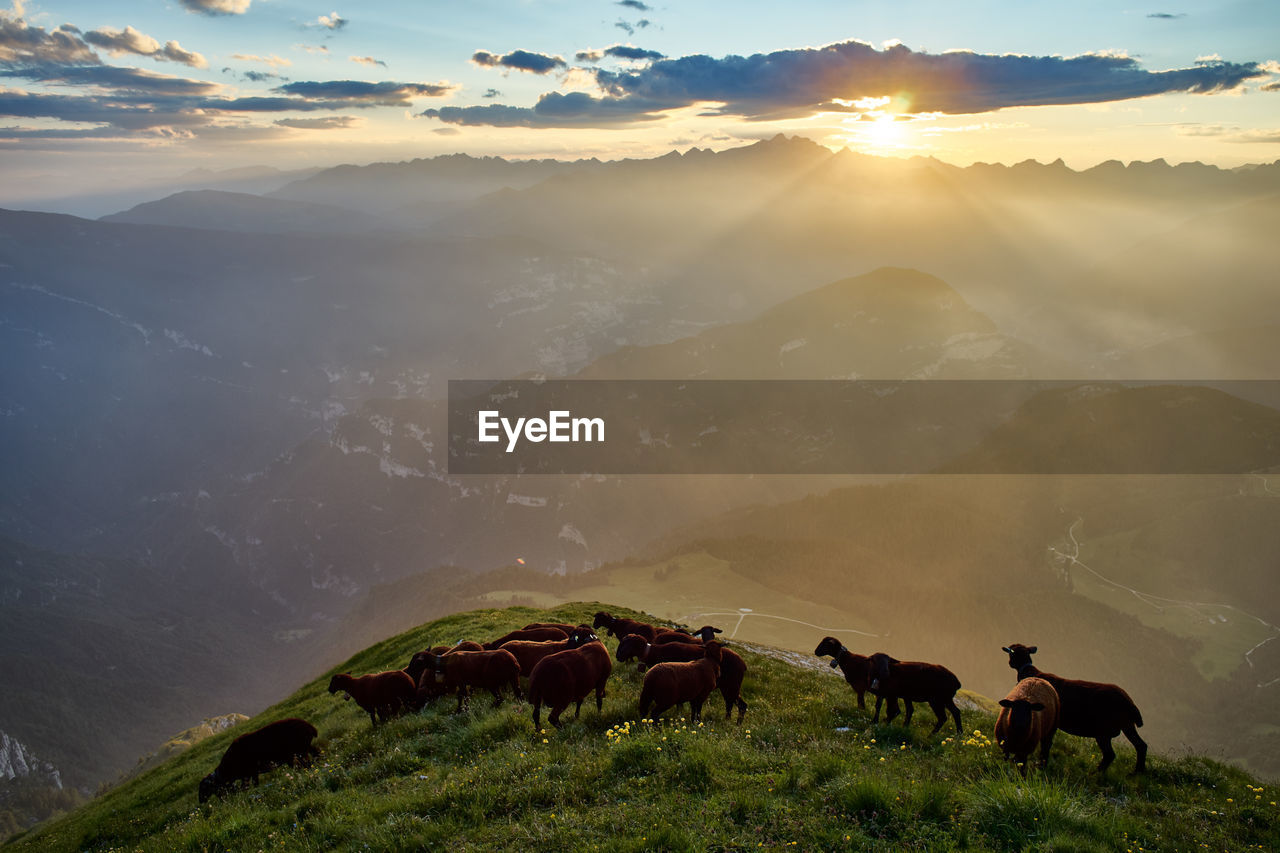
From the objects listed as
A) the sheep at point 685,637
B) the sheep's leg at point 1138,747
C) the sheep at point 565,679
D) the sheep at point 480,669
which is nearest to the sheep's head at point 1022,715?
the sheep's leg at point 1138,747

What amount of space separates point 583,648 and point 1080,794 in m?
12.4

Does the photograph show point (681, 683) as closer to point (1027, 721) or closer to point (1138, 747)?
point (1027, 721)

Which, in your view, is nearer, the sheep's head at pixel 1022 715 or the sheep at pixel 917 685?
the sheep's head at pixel 1022 715

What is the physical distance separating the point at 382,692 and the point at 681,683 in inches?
453

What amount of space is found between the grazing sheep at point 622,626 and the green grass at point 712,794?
27.3 ft

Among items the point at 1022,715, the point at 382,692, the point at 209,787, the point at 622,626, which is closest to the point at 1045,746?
the point at 1022,715

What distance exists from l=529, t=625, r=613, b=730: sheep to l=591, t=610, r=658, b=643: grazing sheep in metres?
9.28

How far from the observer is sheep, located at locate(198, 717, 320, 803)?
2191 cm

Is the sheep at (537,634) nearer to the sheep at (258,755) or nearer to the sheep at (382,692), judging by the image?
the sheep at (382,692)

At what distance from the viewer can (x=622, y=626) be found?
3152 cm

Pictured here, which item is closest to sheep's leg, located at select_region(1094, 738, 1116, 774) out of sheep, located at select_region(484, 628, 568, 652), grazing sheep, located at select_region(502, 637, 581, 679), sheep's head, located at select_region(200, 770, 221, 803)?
grazing sheep, located at select_region(502, 637, 581, 679)

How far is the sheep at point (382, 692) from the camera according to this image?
78.3ft

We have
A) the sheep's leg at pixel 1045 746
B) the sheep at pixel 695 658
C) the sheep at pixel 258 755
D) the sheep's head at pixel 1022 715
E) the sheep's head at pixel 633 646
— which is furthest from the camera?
the sheep's head at pixel 633 646

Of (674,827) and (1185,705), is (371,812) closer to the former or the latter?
(674,827)
